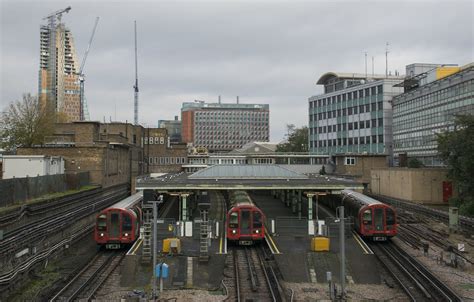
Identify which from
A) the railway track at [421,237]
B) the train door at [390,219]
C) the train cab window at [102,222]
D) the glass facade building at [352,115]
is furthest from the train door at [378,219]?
the glass facade building at [352,115]

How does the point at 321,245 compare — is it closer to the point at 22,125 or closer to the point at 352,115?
the point at 22,125

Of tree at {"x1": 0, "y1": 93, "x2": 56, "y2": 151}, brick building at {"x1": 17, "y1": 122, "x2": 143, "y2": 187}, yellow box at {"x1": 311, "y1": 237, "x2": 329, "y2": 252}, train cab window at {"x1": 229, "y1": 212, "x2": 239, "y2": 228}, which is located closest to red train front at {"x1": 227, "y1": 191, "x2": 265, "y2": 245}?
train cab window at {"x1": 229, "y1": 212, "x2": 239, "y2": 228}

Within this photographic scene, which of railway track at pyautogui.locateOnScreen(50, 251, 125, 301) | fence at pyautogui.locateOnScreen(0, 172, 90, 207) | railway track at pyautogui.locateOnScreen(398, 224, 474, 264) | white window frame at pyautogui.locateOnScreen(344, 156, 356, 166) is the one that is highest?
white window frame at pyautogui.locateOnScreen(344, 156, 356, 166)

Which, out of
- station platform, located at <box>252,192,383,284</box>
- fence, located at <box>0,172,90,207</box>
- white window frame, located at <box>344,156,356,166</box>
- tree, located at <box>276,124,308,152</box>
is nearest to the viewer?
station platform, located at <box>252,192,383,284</box>

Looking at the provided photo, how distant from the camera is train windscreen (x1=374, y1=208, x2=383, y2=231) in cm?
2781

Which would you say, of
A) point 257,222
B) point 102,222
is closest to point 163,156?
point 102,222

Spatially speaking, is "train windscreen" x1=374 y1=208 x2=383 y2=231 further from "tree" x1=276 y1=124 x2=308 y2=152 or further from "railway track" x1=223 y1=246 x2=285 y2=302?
"tree" x1=276 y1=124 x2=308 y2=152

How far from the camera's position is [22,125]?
51.8m

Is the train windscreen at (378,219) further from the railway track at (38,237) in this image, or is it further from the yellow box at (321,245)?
the railway track at (38,237)

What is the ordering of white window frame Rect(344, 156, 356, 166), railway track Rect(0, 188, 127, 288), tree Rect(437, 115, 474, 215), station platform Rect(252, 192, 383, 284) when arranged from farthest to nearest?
white window frame Rect(344, 156, 356, 166) < tree Rect(437, 115, 474, 215) < station platform Rect(252, 192, 383, 284) < railway track Rect(0, 188, 127, 288)

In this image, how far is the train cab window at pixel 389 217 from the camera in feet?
91.5

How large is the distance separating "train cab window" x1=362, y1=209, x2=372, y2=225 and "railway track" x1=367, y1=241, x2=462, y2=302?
1599mm

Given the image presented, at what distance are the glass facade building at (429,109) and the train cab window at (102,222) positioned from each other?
36.6 metres

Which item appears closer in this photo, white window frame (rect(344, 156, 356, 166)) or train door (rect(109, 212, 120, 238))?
train door (rect(109, 212, 120, 238))
